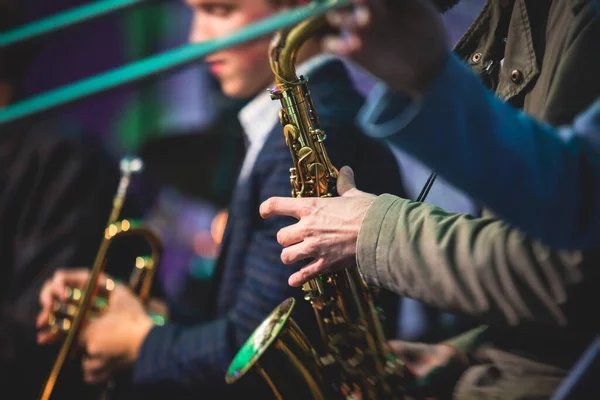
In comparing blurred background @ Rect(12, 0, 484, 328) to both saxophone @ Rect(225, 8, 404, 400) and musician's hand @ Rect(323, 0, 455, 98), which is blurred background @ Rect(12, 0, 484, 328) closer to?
saxophone @ Rect(225, 8, 404, 400)

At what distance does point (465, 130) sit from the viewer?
1.10 meters

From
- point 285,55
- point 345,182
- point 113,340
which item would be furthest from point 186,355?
point 285,55

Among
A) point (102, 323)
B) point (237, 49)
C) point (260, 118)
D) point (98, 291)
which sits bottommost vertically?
point (102, 323)

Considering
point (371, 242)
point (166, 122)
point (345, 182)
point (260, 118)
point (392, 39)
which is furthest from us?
point (166, 122)

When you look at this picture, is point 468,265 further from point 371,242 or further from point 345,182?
point 345,182

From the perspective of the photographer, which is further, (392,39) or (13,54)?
(13,54)

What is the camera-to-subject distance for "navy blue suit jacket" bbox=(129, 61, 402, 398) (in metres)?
2.12

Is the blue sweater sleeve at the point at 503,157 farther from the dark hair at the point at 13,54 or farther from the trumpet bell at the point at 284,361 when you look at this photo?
the dark hair at the point at 13,54

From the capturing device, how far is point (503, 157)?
110 centimetres

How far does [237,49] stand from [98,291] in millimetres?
1117

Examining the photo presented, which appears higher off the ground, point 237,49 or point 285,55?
point 237,49

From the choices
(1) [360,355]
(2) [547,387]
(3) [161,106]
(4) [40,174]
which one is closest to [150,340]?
(1) [360,355]

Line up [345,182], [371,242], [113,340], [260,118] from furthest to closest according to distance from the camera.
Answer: [260,118], [113,340], [345,182], [371,242]

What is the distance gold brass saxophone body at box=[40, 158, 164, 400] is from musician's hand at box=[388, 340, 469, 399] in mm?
1070
